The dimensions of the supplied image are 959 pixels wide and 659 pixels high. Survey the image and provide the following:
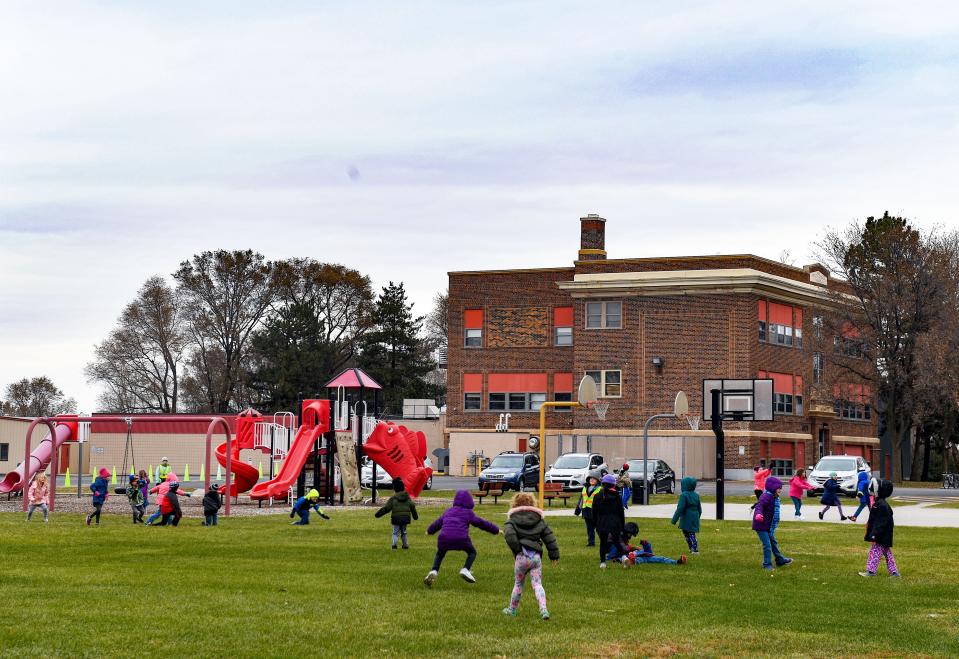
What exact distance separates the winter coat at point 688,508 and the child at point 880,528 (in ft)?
10.4

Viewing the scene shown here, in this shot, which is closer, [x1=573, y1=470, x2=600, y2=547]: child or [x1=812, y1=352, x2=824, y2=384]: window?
[x1=573, y1=470, x2=600, y2=547]: child

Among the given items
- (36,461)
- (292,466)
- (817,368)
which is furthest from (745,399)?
(817,368)

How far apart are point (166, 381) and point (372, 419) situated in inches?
2012

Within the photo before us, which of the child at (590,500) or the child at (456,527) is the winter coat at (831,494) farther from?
the child at (456,527)

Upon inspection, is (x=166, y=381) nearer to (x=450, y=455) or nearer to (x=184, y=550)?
(x=450, y=455)

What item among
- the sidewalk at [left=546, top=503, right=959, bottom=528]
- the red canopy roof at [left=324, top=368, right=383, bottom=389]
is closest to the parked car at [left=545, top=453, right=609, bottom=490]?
the sidewalk at [left=546, top=503, right=959, bottom=528]

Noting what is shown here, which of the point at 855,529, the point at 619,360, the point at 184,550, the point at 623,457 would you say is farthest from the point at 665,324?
the point at 184,550

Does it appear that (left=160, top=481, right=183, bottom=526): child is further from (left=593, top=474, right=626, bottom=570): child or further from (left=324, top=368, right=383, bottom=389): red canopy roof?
(left=324, top=368, right=383, bottom=389): red canopy roof

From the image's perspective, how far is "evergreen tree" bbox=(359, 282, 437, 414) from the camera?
A: 333 feet

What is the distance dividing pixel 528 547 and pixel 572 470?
36697 millimetres

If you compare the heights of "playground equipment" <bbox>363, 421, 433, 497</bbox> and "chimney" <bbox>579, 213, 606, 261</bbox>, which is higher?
"chimney" <bbox>579, 213, 606, 261</bbox>

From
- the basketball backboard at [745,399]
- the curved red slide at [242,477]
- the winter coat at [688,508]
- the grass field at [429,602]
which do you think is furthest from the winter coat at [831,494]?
the curved red slide at [242,477]

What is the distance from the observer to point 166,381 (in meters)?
92.4

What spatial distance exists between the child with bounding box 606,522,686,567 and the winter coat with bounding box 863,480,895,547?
3.50 meters
